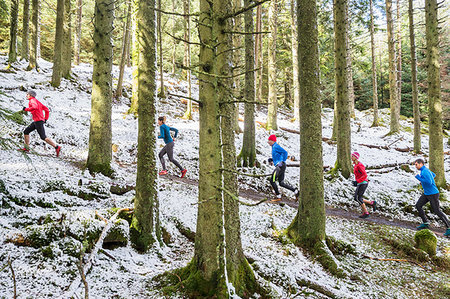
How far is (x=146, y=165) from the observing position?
15.3 ft

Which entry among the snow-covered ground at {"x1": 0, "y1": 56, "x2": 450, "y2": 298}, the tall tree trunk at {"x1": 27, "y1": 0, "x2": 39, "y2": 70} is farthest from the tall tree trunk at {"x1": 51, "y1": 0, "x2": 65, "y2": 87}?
the snow-covered ground at {"x1": 0, "y1": 56, "x2": 450, "y2": 298}

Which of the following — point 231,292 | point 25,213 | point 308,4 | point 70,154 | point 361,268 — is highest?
point 308,4

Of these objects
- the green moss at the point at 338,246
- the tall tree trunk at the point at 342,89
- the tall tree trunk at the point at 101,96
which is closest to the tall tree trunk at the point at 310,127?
the green moss at the point at 338,246

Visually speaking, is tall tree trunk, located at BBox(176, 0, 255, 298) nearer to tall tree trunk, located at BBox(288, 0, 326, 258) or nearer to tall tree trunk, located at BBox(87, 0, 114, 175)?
tall tree trunk, located at BBox(288, 0, 326, 258)

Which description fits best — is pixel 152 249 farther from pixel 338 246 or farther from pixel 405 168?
pixel 405 168

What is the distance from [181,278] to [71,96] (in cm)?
1564

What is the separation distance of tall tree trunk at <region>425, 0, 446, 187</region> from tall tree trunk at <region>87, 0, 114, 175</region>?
12.5m

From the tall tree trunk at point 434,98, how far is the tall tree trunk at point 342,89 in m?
3.30

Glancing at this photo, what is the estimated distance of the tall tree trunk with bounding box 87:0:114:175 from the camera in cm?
713

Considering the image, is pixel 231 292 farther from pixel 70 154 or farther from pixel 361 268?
pixel 70 154

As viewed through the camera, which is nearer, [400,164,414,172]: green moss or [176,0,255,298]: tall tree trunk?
[176,0,255,298]: tall tree trunk

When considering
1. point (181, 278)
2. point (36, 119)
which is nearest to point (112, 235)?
point (181, 278)

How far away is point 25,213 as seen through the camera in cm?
443

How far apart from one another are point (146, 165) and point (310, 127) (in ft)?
11.2
